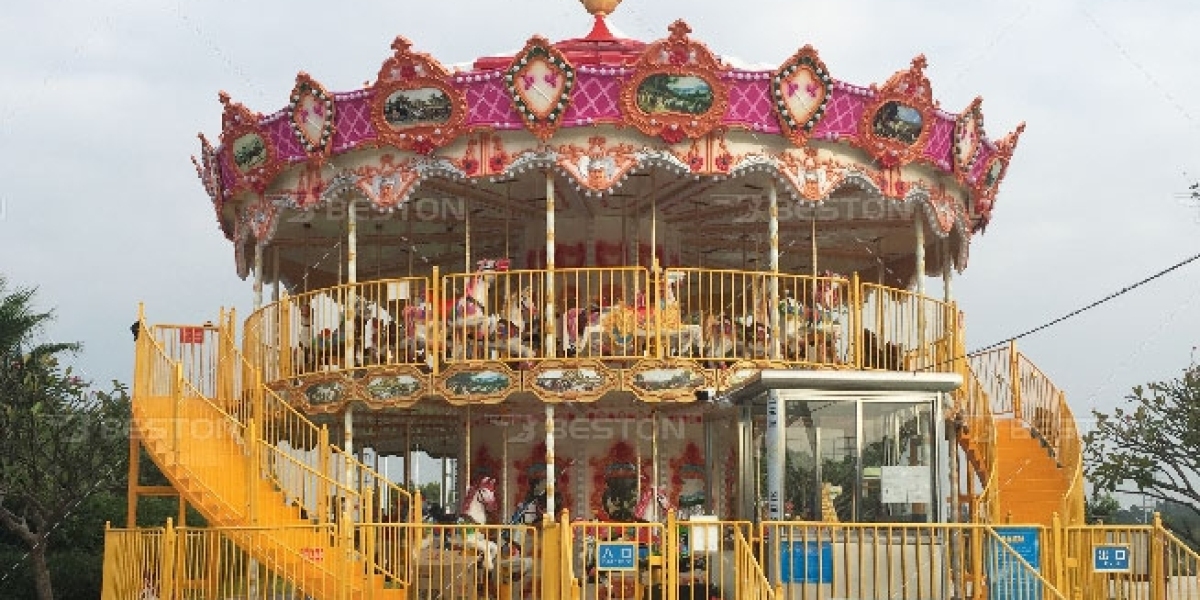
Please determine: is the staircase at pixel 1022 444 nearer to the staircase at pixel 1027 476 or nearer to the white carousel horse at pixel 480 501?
the staircase at pixel 1027 476

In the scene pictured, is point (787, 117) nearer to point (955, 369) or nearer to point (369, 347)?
point (955, 369)

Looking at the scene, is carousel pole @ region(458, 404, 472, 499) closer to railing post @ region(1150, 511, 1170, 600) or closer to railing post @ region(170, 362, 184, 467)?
railing post @ region(170, 362, 184, 467)

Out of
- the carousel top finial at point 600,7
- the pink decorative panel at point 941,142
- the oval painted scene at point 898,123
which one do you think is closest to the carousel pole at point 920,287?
the pink decorative panel at point 941,142

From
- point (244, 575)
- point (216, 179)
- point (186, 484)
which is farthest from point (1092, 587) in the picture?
point (216, 179)

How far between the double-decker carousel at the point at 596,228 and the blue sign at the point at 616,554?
7.19ft

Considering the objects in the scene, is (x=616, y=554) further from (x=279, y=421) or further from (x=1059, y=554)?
(x=279, y=421)

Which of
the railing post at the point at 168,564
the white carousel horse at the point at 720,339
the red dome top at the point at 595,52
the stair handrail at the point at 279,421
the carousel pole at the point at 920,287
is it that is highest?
the red dome top at the point at 595,52

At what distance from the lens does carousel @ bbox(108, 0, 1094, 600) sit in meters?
19.6

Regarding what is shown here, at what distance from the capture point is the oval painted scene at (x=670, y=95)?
20031 millimetres

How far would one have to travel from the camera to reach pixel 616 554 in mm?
14734

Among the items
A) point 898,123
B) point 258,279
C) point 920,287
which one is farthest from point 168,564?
point 898,123

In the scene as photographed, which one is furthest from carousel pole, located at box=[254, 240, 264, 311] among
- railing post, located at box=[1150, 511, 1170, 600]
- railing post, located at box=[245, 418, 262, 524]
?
railing post, located at box=[1150, 511, 1170, 600]

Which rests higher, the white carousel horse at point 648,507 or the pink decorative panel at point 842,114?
the pink decorative panel at point 842,114

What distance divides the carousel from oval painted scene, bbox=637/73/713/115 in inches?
1.4
